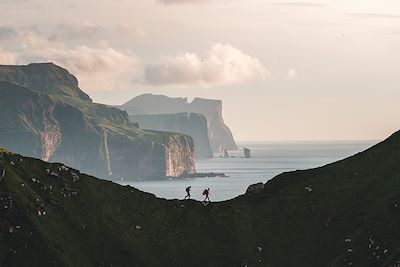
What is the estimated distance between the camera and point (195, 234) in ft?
287

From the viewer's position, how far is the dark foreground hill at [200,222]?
75312 mm

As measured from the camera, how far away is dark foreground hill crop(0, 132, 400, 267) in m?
75.3

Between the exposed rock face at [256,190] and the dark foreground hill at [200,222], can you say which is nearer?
the dark foreground hill at [200,222]

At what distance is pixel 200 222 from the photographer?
90.1 meters

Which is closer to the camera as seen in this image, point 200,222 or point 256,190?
point 200,222

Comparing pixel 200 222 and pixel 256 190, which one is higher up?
pixel 256 190

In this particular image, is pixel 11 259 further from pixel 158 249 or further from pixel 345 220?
pixel 345 220

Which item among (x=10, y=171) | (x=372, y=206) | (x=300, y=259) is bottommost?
(x=300, y=259)

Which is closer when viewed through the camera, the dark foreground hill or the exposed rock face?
the dark foreground hill

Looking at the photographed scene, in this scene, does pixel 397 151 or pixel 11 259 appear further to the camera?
pixel 397 151

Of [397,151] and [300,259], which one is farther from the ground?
[397,151]

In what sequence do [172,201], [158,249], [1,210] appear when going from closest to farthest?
[1,210] → [158,249] → [172,201]

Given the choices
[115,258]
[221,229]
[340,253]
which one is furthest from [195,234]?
[340,253]

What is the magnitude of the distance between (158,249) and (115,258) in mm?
7474
